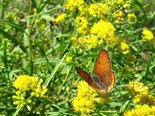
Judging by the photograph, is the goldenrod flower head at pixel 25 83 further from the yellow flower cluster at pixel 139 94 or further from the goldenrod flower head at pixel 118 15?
the goldenrod flower head at pixel 118 15

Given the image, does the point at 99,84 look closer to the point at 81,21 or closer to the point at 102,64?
the point at 102,64

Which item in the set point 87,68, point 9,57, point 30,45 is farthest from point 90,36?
point 9,57

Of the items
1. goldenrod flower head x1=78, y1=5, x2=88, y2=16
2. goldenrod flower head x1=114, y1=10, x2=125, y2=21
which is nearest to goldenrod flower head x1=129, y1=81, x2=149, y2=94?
goldenrod flower head x1=114, y1=10, x2=125, y2=21

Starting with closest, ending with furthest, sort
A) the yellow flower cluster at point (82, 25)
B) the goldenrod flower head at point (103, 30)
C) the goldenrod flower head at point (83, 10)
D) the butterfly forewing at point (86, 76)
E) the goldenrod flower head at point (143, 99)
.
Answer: the butterfly forewing at point (86, 76)
the goldenrod flower head at point (143, 99)
the goldenrod flower head at point (103, 30)
the yellow flower cluster at point (82, 25)
the goldenrod flower head at point (83, 10)

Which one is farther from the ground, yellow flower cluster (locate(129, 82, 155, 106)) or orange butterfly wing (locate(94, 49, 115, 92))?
orange butterfly wing (locate(94, 49, 115, 92))

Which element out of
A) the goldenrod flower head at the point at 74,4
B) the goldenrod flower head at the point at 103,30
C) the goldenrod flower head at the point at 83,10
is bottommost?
the goldenrod flower head at the point at 103,30

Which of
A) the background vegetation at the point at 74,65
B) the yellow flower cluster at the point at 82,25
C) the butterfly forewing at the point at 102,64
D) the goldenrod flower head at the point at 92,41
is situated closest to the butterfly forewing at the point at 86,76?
the butterfly forewing at the point at 102,64

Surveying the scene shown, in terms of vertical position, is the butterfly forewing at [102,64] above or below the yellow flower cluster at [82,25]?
below

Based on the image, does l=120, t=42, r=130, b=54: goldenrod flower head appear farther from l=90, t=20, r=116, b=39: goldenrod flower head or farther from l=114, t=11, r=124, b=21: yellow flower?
l=114, t=11, r=124, b=21: yellow flower
